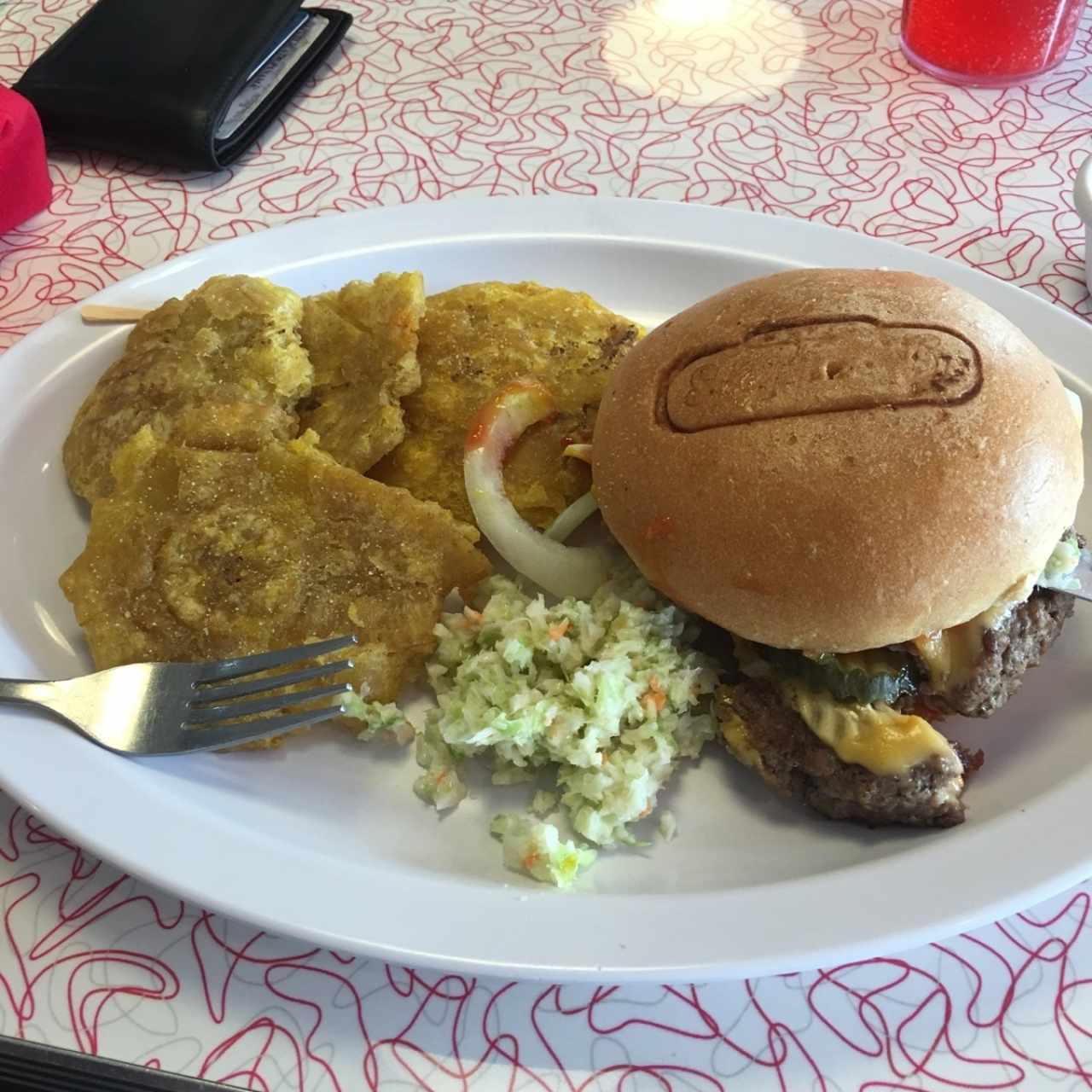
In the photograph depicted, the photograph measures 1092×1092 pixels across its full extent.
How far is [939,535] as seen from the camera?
1.56 m

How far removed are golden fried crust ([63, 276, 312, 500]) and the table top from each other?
72 cm

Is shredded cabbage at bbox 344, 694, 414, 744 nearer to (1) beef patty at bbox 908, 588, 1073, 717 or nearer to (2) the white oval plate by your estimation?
(2) the white oval plate

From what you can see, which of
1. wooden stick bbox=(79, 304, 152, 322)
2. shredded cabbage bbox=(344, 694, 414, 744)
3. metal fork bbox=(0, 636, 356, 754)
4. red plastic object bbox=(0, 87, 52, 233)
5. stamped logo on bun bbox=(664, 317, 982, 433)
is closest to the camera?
stamped logo on bun bbox=(664, 317, 982, 433)

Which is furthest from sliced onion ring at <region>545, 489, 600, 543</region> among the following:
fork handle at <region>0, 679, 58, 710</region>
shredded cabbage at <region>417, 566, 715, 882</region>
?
fork handle at <region>0, 679, 58, 710</region>

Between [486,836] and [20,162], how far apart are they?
2505mm

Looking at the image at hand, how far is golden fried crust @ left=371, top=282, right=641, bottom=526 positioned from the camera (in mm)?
2156

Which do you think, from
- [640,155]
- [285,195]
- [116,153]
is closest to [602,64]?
[640,155]

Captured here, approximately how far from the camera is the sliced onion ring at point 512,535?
2.06m

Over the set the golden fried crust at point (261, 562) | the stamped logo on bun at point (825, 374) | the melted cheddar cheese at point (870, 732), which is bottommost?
the golden fried crust at point (261, 562)

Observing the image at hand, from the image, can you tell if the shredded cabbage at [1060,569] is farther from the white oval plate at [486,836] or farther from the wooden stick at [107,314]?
the wooden stick at [107,314]

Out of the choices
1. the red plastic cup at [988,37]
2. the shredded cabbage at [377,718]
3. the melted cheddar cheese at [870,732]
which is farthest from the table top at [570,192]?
the shredded cabbage at [377,718]

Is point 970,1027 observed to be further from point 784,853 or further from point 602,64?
point 602,64

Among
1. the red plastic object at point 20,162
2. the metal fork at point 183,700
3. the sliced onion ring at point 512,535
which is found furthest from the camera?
the red plastic object at point 20,162

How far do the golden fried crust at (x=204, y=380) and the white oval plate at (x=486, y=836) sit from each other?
150 mm
